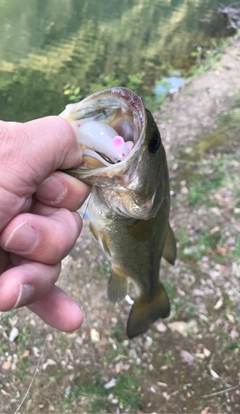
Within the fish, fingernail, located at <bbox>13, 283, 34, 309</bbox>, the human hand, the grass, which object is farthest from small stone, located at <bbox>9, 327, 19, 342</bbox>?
fingernail, located at <bbox>13, 283, 34, 309</bbox>

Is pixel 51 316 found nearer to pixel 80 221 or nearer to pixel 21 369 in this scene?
pixel 80 221

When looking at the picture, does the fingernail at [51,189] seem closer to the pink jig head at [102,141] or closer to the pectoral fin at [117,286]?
the pink jig head at [102,141]

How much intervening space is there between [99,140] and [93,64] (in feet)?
31.4

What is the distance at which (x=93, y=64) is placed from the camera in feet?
33.6

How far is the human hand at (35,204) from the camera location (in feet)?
3.76

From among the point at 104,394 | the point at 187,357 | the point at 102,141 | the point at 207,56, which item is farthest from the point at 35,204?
the point at 207,56

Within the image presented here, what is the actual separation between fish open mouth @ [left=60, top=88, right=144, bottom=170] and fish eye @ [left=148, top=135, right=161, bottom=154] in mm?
53

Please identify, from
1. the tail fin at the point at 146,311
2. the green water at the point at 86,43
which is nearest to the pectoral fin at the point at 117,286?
the tail fin at the point at 146,311

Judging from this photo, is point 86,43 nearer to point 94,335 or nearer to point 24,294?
point 94,335

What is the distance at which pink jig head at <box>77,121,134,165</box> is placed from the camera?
1.38 metres

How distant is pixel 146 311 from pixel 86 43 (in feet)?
35.2

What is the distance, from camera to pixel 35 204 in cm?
137

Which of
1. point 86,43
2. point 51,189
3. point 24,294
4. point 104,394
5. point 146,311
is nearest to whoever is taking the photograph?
point 24,294

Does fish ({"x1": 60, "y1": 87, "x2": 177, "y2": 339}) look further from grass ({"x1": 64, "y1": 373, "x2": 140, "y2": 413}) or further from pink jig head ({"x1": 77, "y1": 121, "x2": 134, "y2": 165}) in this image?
grass ({"x1": 64, "y1": 373, "x2": 140, "y2": 413})
